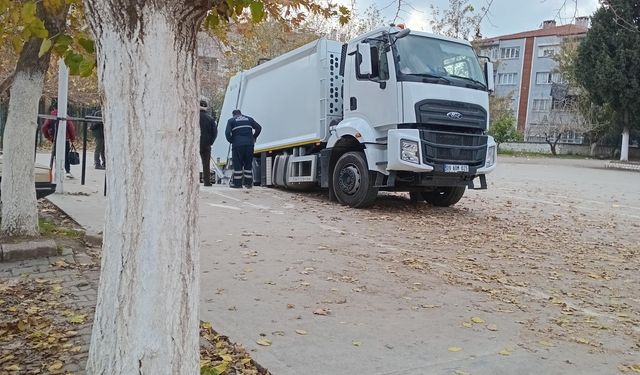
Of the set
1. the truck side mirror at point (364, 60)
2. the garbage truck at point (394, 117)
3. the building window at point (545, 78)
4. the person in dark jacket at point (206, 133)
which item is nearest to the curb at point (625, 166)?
the garbage truck at point (394, 117)

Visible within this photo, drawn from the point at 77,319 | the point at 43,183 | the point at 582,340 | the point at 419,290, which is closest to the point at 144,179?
the point at 77,319

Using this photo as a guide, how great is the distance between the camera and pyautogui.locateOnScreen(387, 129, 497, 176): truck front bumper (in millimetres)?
9445

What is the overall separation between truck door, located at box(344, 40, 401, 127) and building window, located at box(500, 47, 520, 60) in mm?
57899

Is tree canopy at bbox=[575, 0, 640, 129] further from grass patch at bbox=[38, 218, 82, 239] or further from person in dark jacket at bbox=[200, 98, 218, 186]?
grass patch at bbox=[38, 218, 82, 239]

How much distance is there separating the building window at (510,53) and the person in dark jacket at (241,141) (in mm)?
56744

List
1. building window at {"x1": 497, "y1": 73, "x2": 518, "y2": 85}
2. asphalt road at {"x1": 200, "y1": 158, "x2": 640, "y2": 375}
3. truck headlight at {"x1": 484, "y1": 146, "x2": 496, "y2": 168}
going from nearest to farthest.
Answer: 1. asphalt road at {"x1": 200, "y1": 158, "x2": 640, "y2": 375}
2. truck headlight at {"x1": 484, "y1": 146, "x2": 496, "y2": 168}
3. building window at {"x1": 497, "y1": 73, "x2": 518, "y2": 85}

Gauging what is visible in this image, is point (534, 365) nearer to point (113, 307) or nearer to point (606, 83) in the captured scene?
point (113, 307)

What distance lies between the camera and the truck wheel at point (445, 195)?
38.0 ft

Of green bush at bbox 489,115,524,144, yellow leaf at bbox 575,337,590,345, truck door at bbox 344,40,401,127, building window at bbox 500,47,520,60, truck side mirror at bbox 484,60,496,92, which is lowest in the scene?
yellow leaf at bbox 575,337,590,345

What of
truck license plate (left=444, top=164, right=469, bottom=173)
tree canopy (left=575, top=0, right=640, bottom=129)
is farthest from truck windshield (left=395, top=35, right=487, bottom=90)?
tree canopy (left=575, top=0, right=640, bottom=129)

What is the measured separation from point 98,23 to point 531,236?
7731mm

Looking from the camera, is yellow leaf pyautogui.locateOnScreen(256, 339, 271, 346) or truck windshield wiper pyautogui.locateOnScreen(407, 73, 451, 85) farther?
truck windshield wiper pyautogui.locateOnScreen(407, 73, 451, 85)

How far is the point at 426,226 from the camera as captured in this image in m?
9.30

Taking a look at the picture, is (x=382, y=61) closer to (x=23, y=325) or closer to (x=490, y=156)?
(x=490, y=156)
